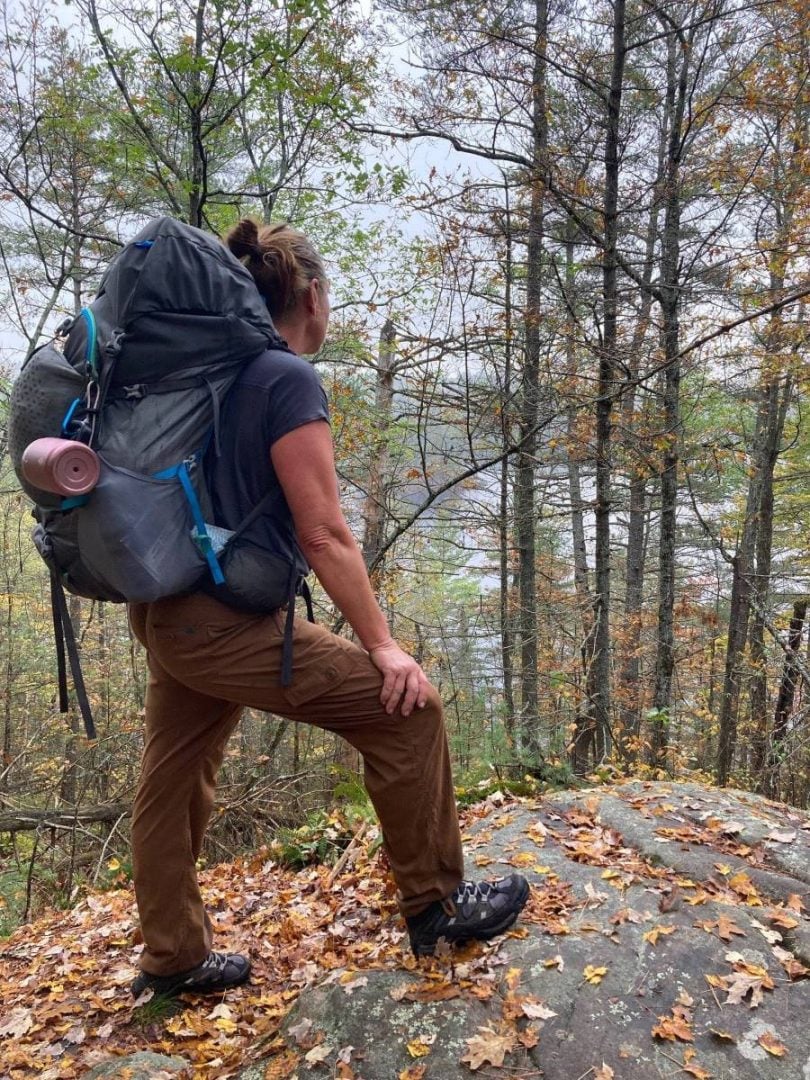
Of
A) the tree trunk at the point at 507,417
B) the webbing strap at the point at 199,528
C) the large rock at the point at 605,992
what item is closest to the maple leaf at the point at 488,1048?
the large rock at the point at 605,992

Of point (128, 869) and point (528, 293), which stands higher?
point (528, 293)

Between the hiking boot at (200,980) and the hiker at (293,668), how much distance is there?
12 cm

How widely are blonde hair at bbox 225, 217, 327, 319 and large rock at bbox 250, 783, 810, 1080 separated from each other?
233 centimetres

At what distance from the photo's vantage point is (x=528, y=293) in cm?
1045

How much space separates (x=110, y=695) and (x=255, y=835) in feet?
19.7

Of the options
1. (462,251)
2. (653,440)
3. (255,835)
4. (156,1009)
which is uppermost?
(462,251)

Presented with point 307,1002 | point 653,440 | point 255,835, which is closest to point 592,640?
point 653,440

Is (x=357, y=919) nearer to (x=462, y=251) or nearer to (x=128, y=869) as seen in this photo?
(x=128, y=869)

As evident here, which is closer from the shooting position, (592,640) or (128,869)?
(128,869)

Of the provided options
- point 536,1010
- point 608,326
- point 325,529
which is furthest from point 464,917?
point 608,326

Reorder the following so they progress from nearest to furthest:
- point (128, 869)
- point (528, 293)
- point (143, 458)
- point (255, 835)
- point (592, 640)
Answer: point (143, 458), point (128, 869), point (255, 835), point (592, 640), point (528, 293)

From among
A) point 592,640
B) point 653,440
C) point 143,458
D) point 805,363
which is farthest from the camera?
point 805,363

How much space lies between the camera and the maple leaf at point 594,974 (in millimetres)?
2211

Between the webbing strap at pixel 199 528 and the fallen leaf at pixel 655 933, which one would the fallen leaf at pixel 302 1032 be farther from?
the webbing strap at pixel 199 528
